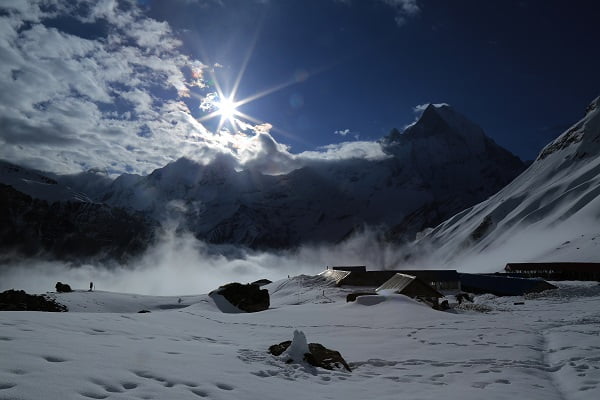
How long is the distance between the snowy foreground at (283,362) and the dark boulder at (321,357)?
1.14ft

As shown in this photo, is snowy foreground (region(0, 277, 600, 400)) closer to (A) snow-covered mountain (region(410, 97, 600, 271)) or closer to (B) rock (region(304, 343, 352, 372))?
(B) rock (region(304, 343, 352, 372))

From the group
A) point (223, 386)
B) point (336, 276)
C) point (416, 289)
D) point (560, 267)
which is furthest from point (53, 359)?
point (560, 267)

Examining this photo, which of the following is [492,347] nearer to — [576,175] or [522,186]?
[576,175]

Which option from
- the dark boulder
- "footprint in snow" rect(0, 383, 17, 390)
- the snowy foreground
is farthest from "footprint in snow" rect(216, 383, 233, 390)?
the dark boulder

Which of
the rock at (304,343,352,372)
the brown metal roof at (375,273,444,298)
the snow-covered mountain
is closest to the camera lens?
the rock at (304,343,352,372)

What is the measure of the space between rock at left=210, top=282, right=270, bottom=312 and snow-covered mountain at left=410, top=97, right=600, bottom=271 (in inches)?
2293

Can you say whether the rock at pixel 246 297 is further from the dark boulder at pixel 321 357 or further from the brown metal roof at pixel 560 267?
the brown metal roof at pixel 560 267

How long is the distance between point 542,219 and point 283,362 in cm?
12088

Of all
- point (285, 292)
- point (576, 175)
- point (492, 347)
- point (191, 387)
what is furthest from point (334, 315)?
point (576, 175)

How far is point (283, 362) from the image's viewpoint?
10.4 metres

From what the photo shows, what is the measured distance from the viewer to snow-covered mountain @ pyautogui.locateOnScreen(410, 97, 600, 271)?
90312 mm

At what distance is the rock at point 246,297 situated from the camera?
4966 centimetres

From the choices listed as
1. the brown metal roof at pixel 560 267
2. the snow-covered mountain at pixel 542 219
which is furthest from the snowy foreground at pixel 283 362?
the snow-covered mountain at pixel 542 219

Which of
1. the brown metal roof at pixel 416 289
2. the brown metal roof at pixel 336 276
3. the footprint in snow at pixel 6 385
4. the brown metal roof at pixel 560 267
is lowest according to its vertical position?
the footprint in snow at pixel 6 385
